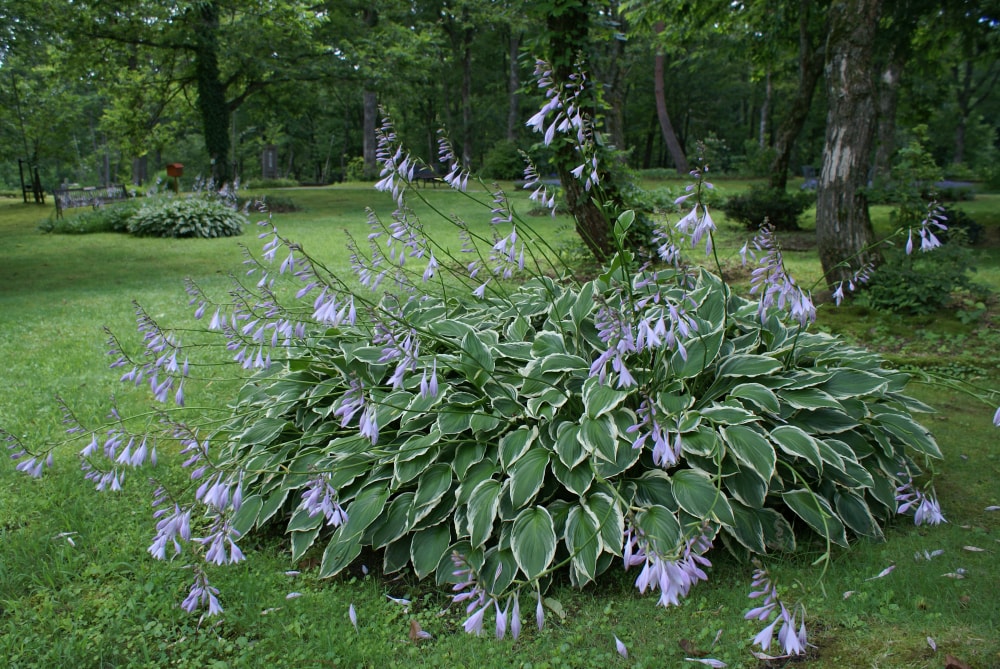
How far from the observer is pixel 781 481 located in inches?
113

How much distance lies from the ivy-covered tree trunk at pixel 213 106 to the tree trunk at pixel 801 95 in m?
14.4

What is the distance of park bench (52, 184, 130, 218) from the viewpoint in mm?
18234

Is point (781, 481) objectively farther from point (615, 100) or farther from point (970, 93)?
point (970, 93)

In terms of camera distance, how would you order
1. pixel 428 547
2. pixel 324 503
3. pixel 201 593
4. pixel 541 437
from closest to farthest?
pixel 324 503 → pixel 201 593 → pixel 428 547 → pixel 541 437

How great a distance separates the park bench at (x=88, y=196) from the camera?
59.8 ft

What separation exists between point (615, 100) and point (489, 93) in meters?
31.8

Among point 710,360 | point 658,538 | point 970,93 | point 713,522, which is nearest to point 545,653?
point 658,538

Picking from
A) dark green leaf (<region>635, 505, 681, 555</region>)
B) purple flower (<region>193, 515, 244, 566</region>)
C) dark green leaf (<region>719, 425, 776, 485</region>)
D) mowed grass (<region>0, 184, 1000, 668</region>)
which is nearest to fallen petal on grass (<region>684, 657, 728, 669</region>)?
mowed grass (<region>0, 184, 1000, 668</region>)

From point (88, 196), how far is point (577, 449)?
20960 millimetres

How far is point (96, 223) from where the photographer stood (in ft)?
51.4

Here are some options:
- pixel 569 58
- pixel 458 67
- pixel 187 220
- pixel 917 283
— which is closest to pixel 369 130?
pixel 458 67

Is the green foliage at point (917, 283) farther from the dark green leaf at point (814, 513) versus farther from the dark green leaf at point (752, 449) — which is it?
the dark green leaf at point (752, 449)

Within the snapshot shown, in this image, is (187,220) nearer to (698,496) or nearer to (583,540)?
(583,540)

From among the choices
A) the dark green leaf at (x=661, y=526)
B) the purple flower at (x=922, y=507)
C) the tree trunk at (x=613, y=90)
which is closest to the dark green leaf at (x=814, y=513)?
the purple flower at (x=922, y=507)
